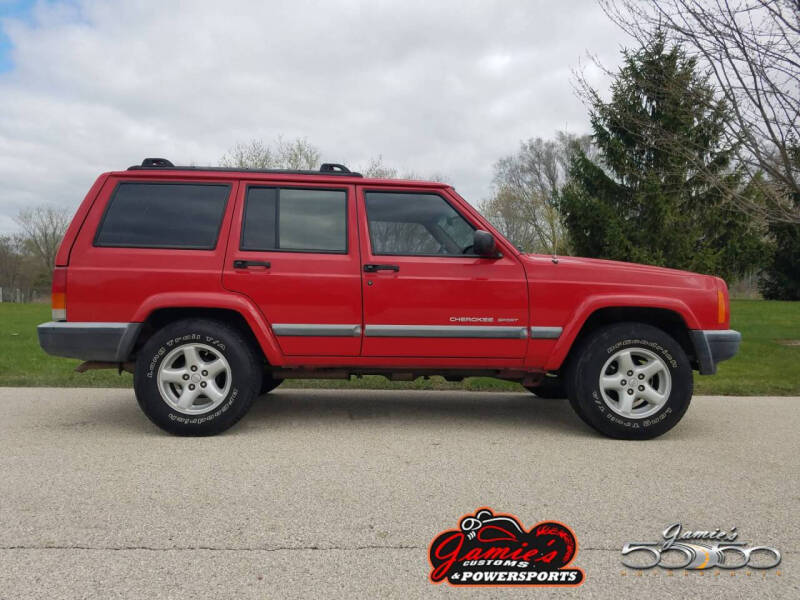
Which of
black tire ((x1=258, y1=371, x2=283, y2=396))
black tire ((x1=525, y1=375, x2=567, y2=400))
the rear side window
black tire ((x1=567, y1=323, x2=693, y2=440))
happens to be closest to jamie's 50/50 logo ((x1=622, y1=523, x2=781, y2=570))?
black tire ((x1=567, y1=323, x2=693, y2=440))

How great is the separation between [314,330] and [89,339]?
1585 millimetres

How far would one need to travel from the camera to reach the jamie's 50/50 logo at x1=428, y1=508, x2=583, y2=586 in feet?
7.89

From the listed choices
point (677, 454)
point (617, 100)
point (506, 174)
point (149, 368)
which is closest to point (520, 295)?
point (677, 454)

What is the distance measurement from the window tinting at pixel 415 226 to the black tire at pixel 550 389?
1.67m

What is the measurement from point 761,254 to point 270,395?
2213 cm

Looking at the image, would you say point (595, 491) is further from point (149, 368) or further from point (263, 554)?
point (149, 368)

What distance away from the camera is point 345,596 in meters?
2.21

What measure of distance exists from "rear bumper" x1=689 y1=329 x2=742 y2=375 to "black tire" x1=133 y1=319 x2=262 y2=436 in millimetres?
3272

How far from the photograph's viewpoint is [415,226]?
4.77m

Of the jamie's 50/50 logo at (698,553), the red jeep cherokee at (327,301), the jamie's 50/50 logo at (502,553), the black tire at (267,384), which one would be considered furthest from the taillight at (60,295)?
the jamie's 50/50 logo at (698,553)

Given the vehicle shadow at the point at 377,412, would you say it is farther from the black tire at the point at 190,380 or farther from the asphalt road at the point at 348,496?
the black tire at the point at 190,380

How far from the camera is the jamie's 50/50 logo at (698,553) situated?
2.50m

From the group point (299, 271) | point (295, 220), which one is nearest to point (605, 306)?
point (299, 271)

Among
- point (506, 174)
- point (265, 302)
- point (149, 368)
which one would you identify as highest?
point (506, 174)
